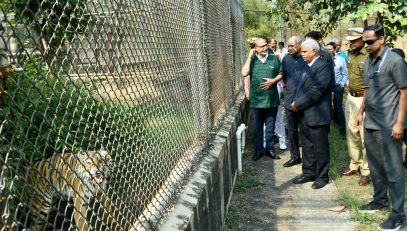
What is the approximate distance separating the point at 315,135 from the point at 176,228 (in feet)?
11.1

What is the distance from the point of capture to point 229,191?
4.89 metres

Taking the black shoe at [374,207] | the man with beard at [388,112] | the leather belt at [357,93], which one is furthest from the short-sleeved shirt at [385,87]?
the leather belt at [357,93]

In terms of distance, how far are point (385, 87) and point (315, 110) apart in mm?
1428

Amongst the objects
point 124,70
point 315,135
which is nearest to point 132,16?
point 124,70

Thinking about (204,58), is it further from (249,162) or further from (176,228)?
(249,162)

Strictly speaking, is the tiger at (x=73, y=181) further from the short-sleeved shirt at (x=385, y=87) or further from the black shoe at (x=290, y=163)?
the black shoe at (x=290, y=163)

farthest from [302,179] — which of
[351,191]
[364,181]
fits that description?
[364,181]

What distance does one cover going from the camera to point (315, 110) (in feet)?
18.0

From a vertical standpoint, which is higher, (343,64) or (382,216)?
(343,64)

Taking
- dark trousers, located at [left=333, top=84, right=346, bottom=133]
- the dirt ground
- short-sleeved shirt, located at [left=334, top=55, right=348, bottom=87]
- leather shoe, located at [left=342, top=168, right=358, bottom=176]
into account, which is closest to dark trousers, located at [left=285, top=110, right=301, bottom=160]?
the dirt ground

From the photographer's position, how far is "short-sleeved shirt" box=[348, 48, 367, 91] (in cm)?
582

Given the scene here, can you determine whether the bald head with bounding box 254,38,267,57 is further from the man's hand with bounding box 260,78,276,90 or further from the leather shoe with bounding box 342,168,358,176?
the leather shoe with bounding box 342,168,358,176

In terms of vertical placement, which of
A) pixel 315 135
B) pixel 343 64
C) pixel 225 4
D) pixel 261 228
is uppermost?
pixel 225 4

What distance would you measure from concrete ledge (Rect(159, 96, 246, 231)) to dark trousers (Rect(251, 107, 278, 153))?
140 cm
